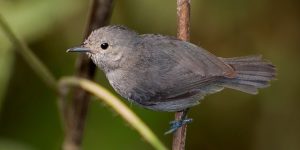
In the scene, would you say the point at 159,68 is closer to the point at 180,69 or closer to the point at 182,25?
the point at 180,69

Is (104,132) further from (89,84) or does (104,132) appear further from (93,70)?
(89,84)

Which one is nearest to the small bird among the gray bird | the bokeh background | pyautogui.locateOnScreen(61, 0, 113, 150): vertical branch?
the gray bird

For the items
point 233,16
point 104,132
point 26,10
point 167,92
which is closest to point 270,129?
point 233,16

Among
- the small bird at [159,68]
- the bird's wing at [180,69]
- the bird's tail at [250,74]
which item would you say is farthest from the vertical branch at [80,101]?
the bird's tail at [250,74]

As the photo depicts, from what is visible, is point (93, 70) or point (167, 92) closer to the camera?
point (167, 92)

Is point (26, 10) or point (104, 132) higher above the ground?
point (26, 10)

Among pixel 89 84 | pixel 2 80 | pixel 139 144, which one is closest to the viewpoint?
pixel 89 84

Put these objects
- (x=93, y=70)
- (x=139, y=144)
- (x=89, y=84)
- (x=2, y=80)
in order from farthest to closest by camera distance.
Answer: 1. (x=139, y=144)
2. (x=2, y=80)
3. (x=93, y=70)
4. (x=89, y=84)
